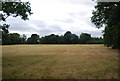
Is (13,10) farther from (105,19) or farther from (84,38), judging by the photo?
(84,38)

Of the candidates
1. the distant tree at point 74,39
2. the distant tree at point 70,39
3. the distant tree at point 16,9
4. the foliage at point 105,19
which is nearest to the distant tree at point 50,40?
the distant tree at point 70,39

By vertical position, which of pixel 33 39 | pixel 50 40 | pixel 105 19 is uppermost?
pixel 105 19

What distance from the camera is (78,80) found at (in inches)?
364

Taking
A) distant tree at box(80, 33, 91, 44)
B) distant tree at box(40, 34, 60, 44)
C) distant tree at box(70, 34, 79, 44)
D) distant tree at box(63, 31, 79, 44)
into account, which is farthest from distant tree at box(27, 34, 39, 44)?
distant tree at box(80, 33, 91, 44)

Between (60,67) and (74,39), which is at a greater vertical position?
(74,39)

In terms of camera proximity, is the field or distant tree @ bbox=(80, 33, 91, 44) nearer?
the field

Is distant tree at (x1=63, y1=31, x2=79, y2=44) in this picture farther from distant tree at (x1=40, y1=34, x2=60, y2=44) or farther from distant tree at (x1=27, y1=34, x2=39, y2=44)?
distant tree at (x1=27, y1=34, x2=39, y2=44)

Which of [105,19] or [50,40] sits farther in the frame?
[50,40]

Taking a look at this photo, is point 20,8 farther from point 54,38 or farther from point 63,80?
point 54,38

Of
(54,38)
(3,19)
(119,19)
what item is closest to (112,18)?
(119,19)

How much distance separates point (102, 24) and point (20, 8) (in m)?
25.2

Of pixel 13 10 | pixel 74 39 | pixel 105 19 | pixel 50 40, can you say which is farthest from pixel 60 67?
pixel 74 39

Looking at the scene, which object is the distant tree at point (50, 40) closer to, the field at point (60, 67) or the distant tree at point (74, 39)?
the distant tree at point (74, 39)

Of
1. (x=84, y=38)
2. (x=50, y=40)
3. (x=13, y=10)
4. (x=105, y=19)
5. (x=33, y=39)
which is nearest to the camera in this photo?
(x=13, y=10)
